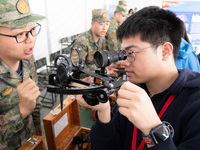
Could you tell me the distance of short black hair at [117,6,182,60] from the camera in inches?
39.8

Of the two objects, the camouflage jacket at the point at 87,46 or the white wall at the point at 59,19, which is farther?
the white wall at the point at 59,19

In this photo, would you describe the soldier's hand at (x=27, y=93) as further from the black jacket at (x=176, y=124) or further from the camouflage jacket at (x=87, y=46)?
the camouflage jacket at (x=87, y=46)

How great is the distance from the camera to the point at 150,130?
2.23 feet

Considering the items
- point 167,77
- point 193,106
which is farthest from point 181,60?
point 193,106

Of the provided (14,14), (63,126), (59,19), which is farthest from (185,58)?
(59,19)

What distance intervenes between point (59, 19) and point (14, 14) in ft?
18.8

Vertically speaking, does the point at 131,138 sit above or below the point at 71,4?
below

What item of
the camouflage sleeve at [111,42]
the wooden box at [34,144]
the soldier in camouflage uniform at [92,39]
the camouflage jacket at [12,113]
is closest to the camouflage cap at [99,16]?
the soldier in camouflage uniform at [92,39]

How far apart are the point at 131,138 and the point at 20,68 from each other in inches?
46.6


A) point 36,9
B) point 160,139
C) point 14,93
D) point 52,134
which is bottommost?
point 52,134

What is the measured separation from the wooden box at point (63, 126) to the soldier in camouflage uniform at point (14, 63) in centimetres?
21

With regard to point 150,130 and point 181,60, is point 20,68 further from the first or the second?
point 181,60

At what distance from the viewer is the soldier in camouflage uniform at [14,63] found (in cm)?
103

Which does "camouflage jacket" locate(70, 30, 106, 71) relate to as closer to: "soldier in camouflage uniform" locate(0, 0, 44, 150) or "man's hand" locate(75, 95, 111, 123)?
"soldier in camouflage uniform" locate(0, 0, 44, 150)
